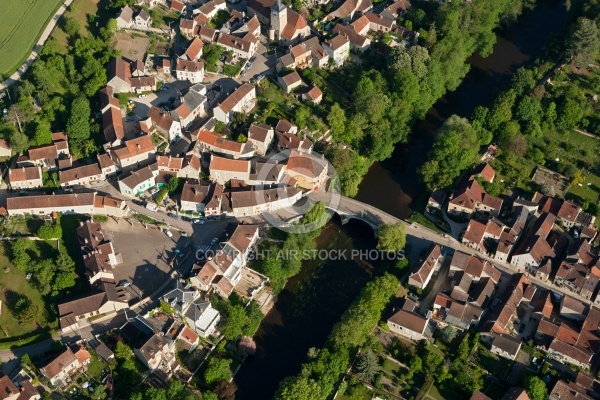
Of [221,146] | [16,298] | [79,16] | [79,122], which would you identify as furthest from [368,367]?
[79,16]

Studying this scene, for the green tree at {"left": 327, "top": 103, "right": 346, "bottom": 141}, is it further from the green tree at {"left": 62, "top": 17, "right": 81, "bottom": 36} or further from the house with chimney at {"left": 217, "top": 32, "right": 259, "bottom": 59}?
the green tree at {"left": 62, "top": 17, "right": 81, "bottom": 36}

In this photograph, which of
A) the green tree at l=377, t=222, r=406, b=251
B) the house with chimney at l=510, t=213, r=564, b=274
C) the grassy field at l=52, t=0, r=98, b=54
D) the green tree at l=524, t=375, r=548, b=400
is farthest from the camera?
the grassy field at l=52, t=0, r=98, b=54

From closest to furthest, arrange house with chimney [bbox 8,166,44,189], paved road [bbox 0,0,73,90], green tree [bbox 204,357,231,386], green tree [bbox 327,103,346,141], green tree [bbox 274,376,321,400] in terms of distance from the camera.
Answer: green tree [bbox 274,376,321,400]
green tree [bbox 204,357,231,386]
house with chimney [bbox 8,166,44,189]
green tree [bbox 327,103,346,141]
paved road [bbox 0,0,73,90]

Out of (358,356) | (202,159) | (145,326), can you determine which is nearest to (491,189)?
(358,356)

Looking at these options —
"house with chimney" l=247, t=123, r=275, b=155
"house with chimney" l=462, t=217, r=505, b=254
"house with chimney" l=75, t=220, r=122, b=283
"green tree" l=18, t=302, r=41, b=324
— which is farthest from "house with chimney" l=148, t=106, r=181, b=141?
"house with chimney" l=462, t=217, r=505, b=254

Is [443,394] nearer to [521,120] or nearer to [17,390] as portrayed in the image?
[17,390]

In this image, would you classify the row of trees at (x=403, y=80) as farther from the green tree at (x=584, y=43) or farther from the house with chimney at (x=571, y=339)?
the house with chimney at (x=571, y=339)

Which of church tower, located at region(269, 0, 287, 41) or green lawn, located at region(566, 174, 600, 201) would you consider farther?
church tower, located at region(269, 0, 287, 41)
